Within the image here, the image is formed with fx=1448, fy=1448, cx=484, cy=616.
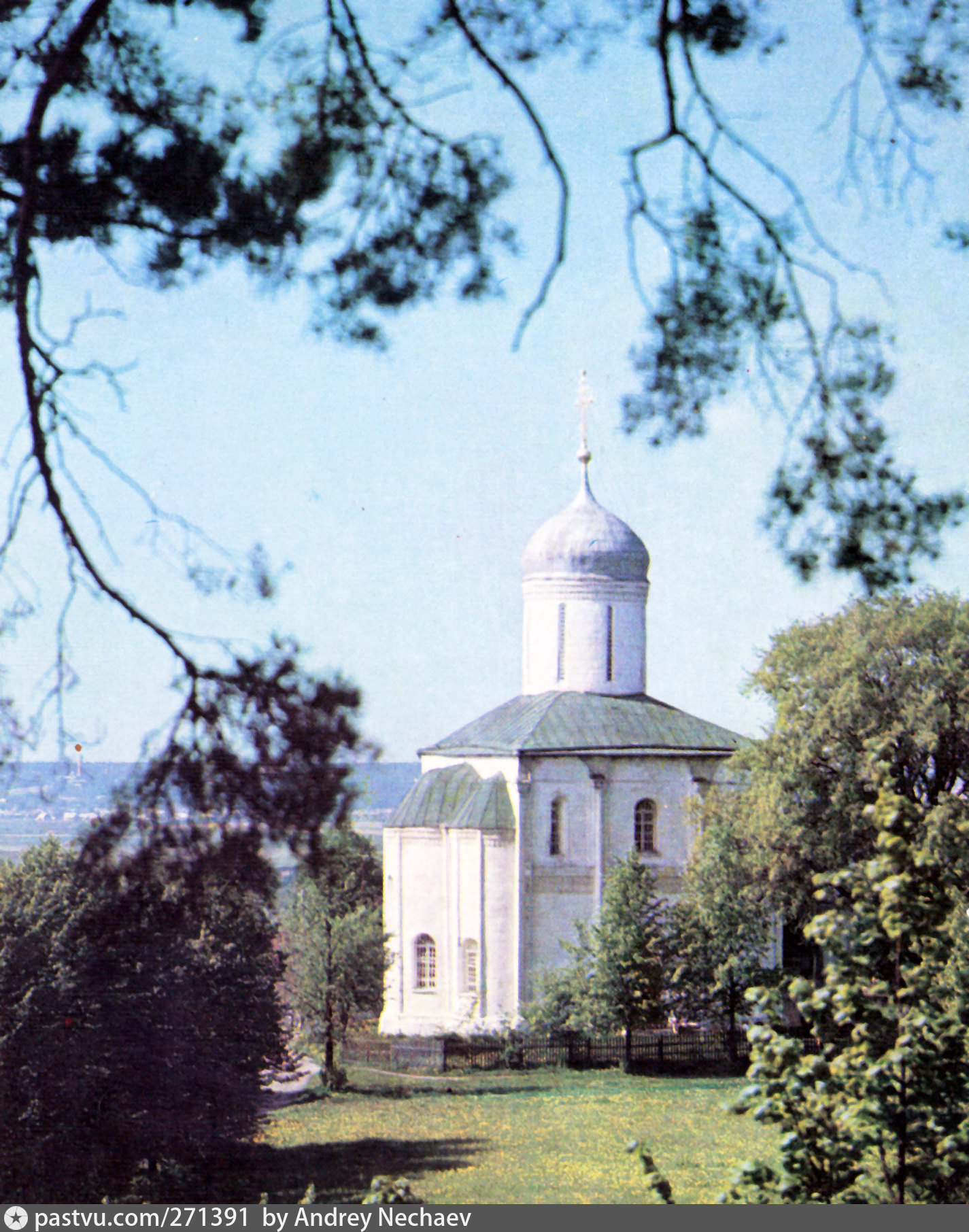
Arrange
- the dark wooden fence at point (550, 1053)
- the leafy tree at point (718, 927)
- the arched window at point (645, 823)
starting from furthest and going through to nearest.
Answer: the arched window at point (645, 823) → the leafy tree at point (718, 927) → the dark wooden fence at point (550, 1053)

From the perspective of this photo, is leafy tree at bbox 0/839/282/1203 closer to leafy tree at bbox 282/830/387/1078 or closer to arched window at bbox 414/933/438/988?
leafy tree at bbox 282/830/387/1078

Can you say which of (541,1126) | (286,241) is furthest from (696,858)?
(286,241)

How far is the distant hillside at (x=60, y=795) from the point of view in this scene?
6316 mm

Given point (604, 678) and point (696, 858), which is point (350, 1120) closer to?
point (604, 678)

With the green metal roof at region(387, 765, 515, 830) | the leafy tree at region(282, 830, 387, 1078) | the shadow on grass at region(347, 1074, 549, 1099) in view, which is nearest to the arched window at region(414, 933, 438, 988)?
the leafy tree at region(282, 830, 387, 1078)

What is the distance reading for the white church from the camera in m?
9.24

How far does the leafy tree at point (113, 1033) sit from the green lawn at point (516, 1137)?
512 millimetres

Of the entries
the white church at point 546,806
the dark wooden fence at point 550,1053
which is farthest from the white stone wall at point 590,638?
the dark wooden fence at point 550,1053

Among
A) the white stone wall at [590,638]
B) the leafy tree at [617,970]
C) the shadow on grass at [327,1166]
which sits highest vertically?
the white stone wall at [590,638]

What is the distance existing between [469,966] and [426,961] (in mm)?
2343

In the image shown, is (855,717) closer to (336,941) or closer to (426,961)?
(426,961)

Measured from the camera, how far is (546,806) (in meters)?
11.8

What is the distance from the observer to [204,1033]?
805cm

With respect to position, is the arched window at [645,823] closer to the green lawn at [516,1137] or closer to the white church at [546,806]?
the white church at [546,806]
